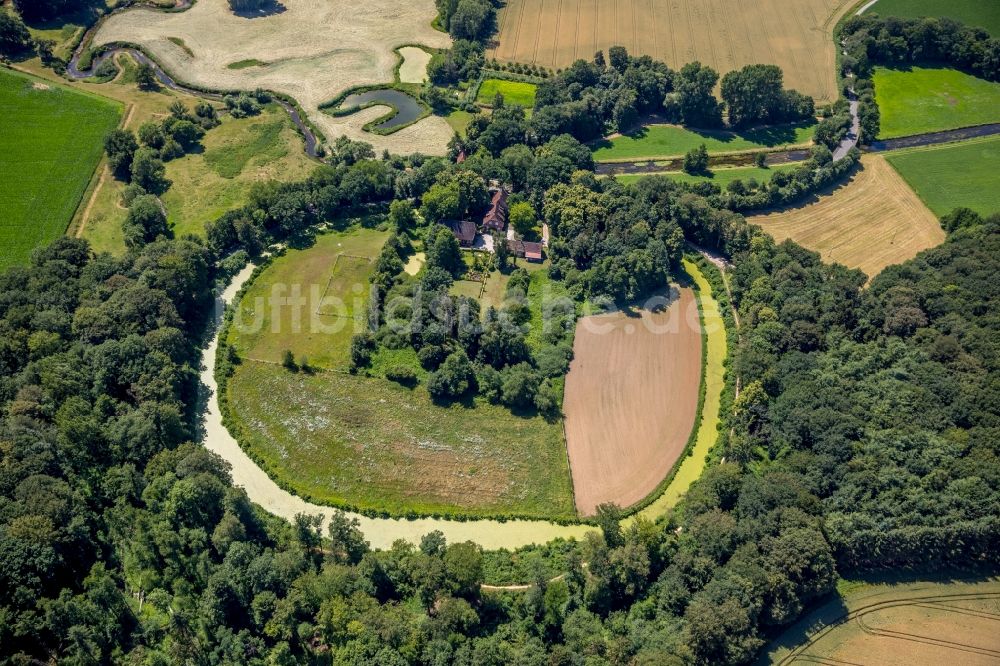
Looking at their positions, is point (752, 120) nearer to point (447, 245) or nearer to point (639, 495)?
point (447, 245)

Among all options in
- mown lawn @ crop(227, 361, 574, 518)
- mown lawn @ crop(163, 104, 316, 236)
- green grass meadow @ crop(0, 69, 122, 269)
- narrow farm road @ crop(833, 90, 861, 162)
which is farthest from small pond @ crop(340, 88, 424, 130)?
narrow farm road @ crop(833, 90, 861, 162)

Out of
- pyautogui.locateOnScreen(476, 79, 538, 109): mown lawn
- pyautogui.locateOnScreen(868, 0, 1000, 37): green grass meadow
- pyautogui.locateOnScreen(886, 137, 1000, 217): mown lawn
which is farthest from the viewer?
pyautogui.locateOnScreen(868, 0, 1000, 37): green grass meadow

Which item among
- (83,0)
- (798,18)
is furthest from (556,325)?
(83,0)

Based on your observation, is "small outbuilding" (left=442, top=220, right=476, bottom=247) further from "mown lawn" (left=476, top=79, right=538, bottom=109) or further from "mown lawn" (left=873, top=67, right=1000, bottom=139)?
"mown lawn" (left=873, top=67, right=1000, bottom=139)

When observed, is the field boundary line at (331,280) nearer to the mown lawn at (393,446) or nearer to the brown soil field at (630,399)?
the mown lawn at (393,446)

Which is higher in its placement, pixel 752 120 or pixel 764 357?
pixel 752 120

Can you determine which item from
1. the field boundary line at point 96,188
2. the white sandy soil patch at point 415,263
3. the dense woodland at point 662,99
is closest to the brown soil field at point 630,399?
the white sandy soil patch at point 415,263
